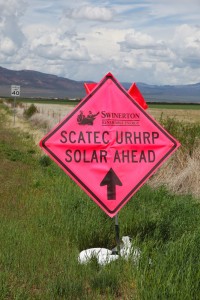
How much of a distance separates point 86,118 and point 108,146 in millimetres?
387

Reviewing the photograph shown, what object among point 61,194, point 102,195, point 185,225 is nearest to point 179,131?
point 61,194

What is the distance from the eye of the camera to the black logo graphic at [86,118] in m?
5.55

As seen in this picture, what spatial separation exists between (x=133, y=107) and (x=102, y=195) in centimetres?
104

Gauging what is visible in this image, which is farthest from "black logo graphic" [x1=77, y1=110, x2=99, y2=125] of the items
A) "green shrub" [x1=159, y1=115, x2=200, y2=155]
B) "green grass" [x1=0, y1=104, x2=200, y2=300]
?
"green shrub" [x1=159, y1=115, x2=200, y2=155]

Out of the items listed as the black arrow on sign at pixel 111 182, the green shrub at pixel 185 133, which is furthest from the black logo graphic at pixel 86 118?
the green shrub at pixel 185 133

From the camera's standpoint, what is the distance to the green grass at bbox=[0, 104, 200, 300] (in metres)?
4.43

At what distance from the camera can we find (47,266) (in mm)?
5176

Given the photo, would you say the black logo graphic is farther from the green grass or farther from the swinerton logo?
the green grass

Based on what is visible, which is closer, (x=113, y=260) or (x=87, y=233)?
(x=113, y=260)

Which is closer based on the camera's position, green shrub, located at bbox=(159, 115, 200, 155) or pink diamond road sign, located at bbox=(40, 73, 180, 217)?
pink diamond road sign, located at bbox=(40, 73, 180, 217)

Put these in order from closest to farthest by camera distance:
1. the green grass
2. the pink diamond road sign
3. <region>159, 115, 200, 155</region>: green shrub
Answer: the green grass, the pink diamond road sign, <region>159, 115, 200, 155</region>: green shrub

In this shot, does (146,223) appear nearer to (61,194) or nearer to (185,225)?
(185,225)

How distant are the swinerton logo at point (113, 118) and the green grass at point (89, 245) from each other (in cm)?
125

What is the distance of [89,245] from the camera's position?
601 centimetres
